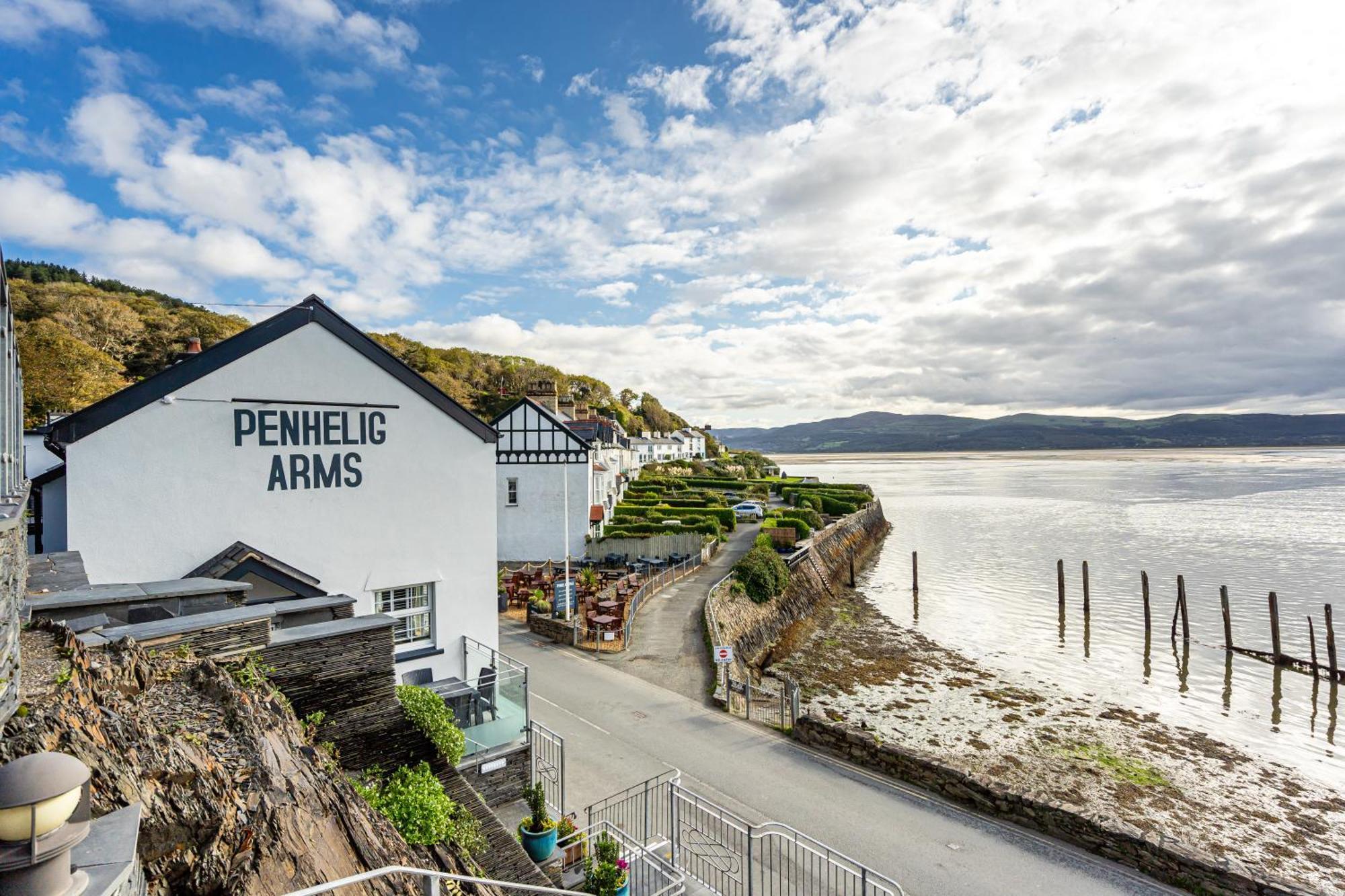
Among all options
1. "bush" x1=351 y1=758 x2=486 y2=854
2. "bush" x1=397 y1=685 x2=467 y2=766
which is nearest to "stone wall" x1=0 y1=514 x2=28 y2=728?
"bush" x1=351 y1=758 x2=486 y2=854

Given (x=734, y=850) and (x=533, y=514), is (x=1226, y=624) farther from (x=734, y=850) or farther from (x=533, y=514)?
(x=533, y=514)

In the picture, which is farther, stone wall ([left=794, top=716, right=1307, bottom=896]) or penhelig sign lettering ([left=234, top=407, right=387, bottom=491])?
penhelig sign lettering ([left=234, top=407, right=387, bottom=491])

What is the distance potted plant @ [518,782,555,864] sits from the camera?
913 cm

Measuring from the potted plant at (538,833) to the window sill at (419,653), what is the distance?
12.0ft

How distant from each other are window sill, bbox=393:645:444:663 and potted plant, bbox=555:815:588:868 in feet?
13.0

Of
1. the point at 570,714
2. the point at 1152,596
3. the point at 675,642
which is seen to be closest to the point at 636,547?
the point at 675,642

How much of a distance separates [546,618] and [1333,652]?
2960cm

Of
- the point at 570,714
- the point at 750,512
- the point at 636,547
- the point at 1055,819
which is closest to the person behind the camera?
the point at 1055,819

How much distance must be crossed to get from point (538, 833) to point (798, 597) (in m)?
25.1

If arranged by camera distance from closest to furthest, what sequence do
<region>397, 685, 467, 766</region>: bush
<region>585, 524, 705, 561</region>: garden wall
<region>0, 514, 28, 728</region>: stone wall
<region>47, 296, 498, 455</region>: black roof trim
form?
<region>0, 514, 28, 728</region>: stone wall
<region>397, 685, 467, 766</region>: bush
<region>47, 296, 498, 455</region>: black roof trim
<region>585, 524, 705, 561</region>: garden wall

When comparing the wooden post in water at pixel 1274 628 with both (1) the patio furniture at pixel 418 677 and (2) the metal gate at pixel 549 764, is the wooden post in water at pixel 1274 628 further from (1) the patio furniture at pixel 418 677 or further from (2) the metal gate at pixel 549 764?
(1) the patio furniture at pixel 418 677

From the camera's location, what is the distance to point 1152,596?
3491 centimetres

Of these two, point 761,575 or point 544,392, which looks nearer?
point 761,575

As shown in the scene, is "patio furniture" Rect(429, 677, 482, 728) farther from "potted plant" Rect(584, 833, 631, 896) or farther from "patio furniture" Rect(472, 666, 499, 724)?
"potted plant" Rect(584, 833, 631, 896)
